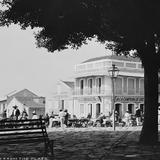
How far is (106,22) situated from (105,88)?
138ft

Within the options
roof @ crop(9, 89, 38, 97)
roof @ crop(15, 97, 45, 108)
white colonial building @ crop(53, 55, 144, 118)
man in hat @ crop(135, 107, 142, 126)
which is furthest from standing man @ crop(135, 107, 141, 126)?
roof @ crop(9, 89, 38, 97)

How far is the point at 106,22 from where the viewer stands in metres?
11.6

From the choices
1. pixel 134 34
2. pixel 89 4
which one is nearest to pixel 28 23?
pixel 89 4

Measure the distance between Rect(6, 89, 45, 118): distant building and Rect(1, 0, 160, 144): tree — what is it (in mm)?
60752

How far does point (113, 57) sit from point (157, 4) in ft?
152

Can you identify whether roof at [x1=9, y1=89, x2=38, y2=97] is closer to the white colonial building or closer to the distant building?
the distant building

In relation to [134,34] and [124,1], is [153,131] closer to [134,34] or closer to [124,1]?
[134,34]

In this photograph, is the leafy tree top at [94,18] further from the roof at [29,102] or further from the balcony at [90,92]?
the roof at [29,102]

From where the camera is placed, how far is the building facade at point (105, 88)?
175ft

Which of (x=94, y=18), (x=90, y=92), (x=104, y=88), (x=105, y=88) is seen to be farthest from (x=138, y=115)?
(x=90, y=92)

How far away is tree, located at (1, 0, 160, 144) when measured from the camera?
1061 centimetres

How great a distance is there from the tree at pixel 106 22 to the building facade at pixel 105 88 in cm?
3991

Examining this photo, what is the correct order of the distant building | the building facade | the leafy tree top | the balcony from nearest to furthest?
the leafy tree top, the building facade, the balcony, the distant building

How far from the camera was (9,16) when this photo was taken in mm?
11969
